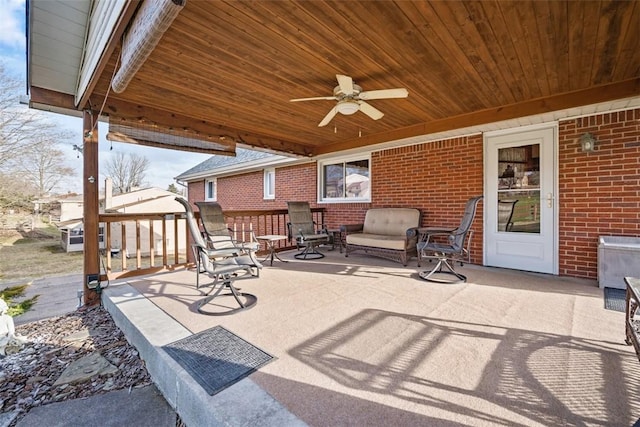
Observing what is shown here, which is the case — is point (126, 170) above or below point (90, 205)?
above

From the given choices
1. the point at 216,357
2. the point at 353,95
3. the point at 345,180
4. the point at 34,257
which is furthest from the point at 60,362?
the point at 34,257

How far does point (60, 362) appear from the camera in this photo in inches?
96.8

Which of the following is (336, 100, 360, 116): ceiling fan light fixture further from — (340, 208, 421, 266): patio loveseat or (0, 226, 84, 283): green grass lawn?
(0, 226, 84, 283): green grass lawn

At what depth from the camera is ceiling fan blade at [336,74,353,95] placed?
295 cm

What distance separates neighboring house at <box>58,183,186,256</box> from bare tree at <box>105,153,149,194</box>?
11.5 metres

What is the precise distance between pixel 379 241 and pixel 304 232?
1751 mm

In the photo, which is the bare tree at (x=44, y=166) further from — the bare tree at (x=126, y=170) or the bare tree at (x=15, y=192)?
the bare tree at (x=126, y=170)

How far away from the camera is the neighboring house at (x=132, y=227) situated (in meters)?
12.5

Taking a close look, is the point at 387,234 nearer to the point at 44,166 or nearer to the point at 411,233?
the point at 411,233

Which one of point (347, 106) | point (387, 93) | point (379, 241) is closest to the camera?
point (387, 93)

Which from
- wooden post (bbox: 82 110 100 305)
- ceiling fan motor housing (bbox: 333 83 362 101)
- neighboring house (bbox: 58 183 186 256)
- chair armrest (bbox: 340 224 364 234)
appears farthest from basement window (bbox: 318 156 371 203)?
neighboring house (bbox: 58 183 186 256)

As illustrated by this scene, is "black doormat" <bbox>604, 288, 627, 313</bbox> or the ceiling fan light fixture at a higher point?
the ceiling fan light fixture

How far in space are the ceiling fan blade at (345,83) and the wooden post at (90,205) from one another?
10.6 ft

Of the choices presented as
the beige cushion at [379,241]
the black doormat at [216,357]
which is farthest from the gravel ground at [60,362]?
the beige cushion at [379,241]
